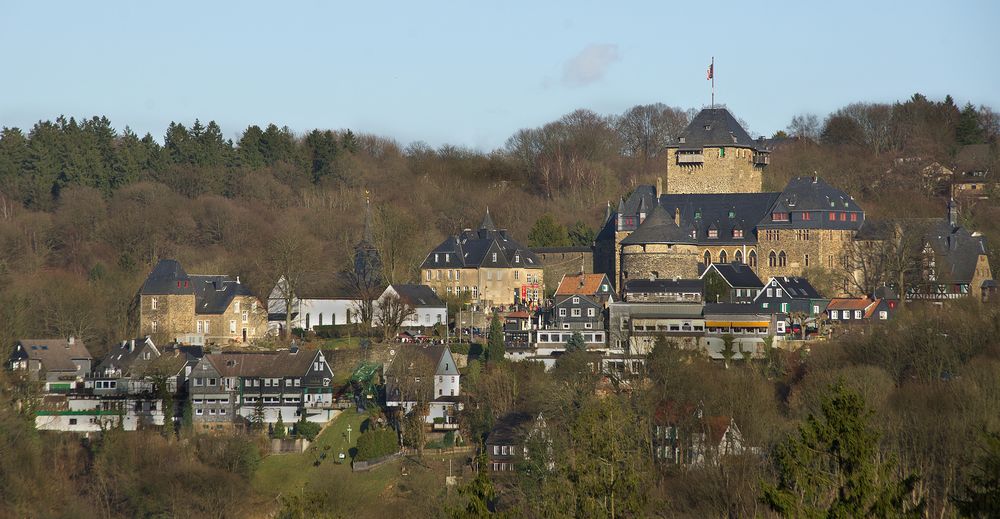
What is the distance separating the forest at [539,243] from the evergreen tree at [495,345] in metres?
0.47

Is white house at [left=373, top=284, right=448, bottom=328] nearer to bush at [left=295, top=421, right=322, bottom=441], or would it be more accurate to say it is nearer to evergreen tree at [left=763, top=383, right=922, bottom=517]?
bush at [left=295, top=421, right=322, bottom=441]

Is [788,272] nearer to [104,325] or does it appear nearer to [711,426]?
[711,426]

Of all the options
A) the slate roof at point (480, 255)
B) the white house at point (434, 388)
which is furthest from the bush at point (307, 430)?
the slate roof at point (480, 255)

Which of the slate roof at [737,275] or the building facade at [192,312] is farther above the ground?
the slate roof at [737,275]

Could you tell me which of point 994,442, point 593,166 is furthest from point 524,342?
point 994,442

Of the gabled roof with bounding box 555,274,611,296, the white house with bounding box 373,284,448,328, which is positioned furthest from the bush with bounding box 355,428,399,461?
the gabled roof with bounding box 555,274,611,296

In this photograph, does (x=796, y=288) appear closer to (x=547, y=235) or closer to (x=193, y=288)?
(x=547, y=235)

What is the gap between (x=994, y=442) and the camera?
20.0 metres

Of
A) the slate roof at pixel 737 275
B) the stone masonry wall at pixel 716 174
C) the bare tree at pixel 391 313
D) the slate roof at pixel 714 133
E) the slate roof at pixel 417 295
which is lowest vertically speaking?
the bare tree at pixel 391 313

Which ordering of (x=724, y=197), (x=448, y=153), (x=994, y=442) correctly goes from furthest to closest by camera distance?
(x=448, y=153) → (x=724, y=197) → (x=994, y=442)

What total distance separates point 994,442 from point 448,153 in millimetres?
75346

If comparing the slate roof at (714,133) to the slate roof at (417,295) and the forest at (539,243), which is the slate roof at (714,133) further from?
the slate roof at (417,295)

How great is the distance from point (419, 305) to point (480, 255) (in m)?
5.36

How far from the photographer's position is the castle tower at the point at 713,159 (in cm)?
6788
